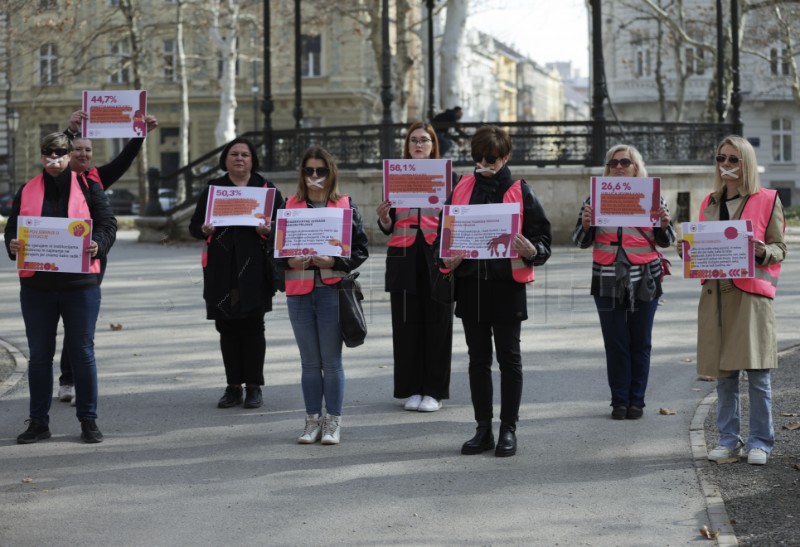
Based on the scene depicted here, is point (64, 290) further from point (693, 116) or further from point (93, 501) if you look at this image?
point (693, 116)

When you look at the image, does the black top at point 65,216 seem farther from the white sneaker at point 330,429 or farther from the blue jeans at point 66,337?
the white sneaker at point 330,429

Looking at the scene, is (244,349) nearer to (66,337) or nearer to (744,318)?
(66,337)

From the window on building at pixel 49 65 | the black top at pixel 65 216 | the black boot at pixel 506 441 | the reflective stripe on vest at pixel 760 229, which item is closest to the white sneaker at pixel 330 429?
the black boot at pixel 506 441

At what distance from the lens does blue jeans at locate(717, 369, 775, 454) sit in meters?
7.18

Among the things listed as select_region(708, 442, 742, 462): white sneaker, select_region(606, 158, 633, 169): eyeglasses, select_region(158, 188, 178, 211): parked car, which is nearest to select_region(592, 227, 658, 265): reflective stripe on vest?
select_region(606, 158, 633, 169): eyeglasses

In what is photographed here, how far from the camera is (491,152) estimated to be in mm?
7379

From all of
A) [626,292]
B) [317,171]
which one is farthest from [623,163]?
[317,171]

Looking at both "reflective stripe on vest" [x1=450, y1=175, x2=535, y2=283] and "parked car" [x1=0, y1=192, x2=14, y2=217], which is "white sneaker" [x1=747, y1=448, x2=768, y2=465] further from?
"parked car" [x1=0, y1=192, x2=14, y2=217]

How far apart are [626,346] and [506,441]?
1.53 metres

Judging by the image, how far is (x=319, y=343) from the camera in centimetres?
800

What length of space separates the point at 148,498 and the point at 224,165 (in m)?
3.02

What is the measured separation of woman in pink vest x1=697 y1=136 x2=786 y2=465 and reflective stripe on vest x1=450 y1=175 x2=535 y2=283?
1.09 meters

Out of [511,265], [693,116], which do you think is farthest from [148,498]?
[693,116]

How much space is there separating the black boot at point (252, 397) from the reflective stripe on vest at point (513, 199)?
98.5 inches
